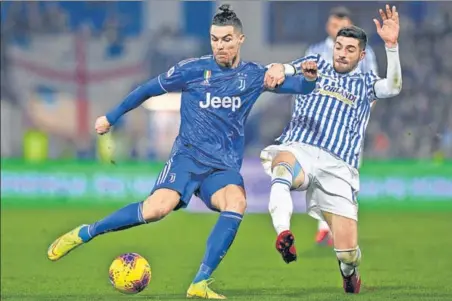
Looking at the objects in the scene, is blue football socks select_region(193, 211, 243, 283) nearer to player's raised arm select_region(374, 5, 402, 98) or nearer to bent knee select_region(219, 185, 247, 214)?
bent knee select_region(219, 185, 247, 214)

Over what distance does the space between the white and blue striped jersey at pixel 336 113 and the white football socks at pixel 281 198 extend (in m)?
0.54

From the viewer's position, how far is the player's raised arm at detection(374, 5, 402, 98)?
8.78m

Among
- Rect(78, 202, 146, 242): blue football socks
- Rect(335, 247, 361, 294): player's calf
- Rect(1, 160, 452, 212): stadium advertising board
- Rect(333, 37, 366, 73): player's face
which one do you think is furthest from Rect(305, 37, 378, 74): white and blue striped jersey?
Rect(1, 160, 452, 212): stadium advertising board

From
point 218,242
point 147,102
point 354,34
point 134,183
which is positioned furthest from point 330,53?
point 147,102

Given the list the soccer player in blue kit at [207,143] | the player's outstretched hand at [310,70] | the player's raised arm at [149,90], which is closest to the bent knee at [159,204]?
the soccer player in blue kit at [207,143]

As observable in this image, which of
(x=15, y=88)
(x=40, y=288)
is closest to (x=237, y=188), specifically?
(x=40, y=288)

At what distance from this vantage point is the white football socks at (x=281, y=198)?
27.3 ft

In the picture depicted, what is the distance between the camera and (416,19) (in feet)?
64.8

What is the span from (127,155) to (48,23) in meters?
2.72

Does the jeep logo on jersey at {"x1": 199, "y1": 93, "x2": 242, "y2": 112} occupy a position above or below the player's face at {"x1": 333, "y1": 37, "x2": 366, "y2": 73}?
below

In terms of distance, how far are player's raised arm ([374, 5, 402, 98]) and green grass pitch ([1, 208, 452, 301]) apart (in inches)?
61.8

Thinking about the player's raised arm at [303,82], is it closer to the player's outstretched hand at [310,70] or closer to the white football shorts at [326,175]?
the player's outstretched hand at [310,70]

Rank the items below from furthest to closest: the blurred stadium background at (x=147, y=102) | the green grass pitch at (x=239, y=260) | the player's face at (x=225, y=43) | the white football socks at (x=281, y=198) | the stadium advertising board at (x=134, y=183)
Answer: the blurred stadium background at (x=147, y=102) → the stadium advertising board at (x=134, y=183) → the green grass pitch at (x=239, y=260) → the player's face at (x=225, y=43) → the white football socks at (x=281, y=198)

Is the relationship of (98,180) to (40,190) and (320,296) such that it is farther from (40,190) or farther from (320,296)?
(320,296)
